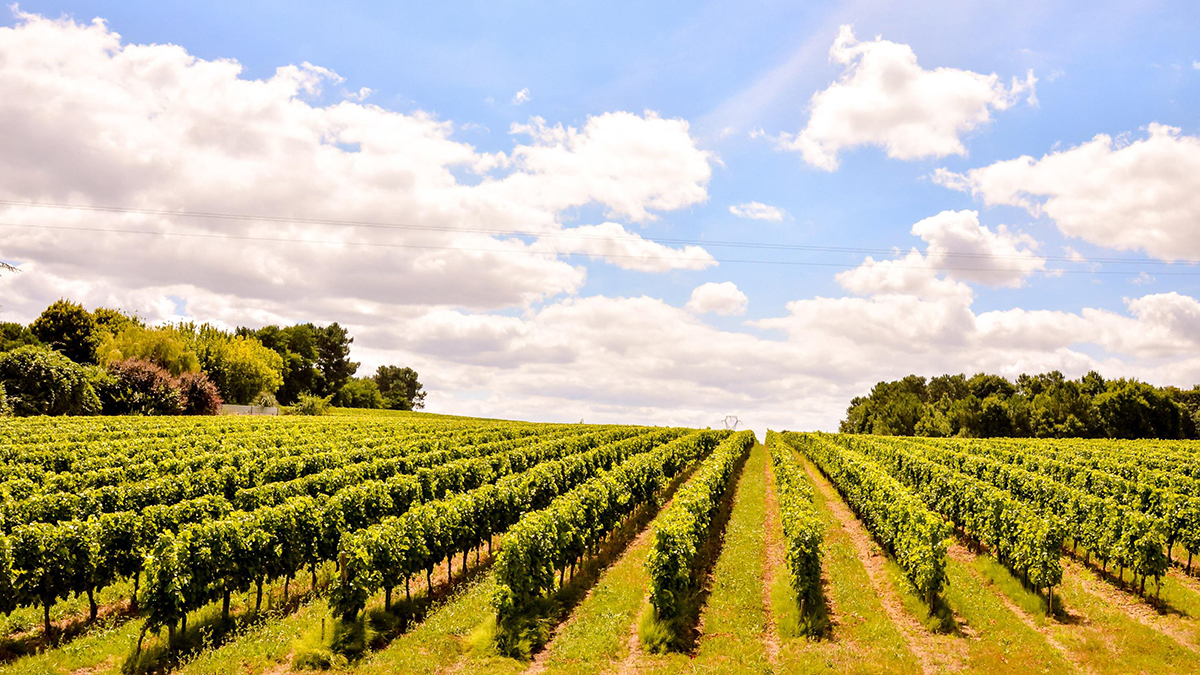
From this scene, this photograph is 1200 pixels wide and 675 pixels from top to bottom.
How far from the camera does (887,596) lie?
58.6 ft

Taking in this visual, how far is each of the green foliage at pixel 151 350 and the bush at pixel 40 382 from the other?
48.0 feet

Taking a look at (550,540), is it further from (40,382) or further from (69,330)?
(69,330)

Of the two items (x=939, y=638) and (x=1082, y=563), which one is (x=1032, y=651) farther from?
(x=1082, y=563)

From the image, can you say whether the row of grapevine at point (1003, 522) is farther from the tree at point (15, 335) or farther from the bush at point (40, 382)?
the tree at point (15, 335)

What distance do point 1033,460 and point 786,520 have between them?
3040cm

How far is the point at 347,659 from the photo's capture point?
13.0m

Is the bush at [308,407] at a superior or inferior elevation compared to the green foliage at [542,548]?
superior

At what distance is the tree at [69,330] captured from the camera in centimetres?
8494

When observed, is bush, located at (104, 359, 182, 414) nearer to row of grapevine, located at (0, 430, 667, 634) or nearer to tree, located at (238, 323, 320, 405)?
tree, located at (238, 323, 320, 405)

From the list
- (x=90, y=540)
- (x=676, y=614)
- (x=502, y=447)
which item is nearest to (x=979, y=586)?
(x=676, y=614)

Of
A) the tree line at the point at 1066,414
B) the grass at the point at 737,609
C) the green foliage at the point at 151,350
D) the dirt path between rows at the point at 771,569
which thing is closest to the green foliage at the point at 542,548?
the grass at the point at 737,609

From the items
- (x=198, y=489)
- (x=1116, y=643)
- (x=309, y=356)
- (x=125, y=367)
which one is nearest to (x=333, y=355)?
(x=309, y=356)

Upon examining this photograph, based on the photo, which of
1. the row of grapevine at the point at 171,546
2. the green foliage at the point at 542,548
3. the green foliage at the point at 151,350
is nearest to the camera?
the row of grapevine at the point at 171,546

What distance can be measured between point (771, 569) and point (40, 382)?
226ft
